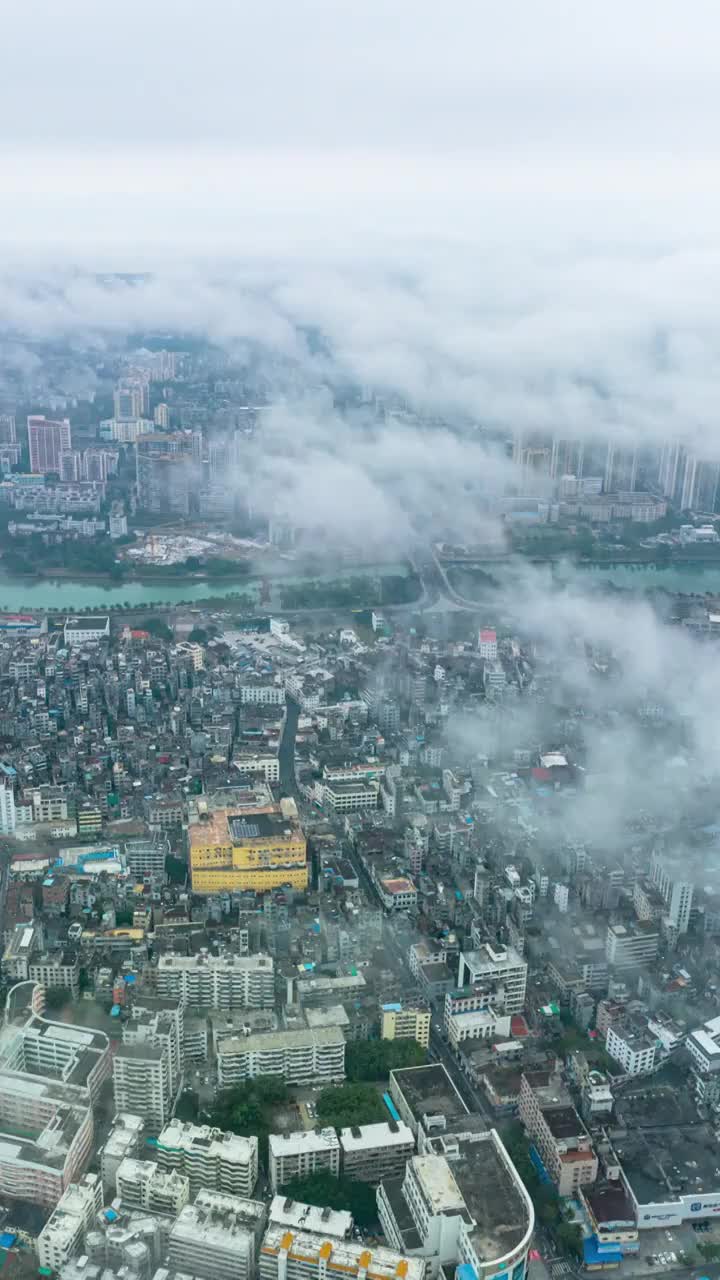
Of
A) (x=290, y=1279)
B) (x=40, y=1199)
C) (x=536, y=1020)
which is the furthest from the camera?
(x=536, y=1020)

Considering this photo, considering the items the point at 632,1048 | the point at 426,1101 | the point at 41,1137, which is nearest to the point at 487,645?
the point at 632,1048

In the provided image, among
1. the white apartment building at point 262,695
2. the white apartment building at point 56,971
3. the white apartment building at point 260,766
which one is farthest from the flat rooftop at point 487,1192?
the white apartment building at point 262,695

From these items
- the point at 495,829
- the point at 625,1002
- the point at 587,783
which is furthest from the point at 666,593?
the point at 625,1002

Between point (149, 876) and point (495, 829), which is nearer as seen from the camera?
point (149, 876)

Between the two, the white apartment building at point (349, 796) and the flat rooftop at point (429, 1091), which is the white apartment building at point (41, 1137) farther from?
the white apartment building at point (349, 796)

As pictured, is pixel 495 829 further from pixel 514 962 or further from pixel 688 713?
pixel 688 713

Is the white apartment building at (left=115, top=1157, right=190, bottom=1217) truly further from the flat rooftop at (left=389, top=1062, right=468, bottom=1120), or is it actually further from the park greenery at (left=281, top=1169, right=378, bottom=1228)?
the flat rooftop at (left=389, top=1062, right=468, bottom=1120)

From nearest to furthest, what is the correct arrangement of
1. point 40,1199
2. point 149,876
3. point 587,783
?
point 40,1199 < point 149,876 < point 587,783

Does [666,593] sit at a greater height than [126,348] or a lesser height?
lesser
